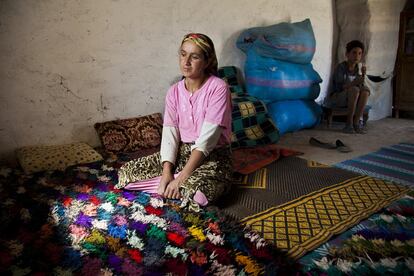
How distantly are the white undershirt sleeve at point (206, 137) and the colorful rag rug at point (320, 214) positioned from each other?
0.41m

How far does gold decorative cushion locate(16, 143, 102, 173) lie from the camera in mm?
2092

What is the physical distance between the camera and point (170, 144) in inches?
70.9

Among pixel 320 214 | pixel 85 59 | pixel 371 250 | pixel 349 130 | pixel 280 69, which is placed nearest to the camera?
pixel 371 250

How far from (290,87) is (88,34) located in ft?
6.18

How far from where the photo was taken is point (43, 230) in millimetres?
1394

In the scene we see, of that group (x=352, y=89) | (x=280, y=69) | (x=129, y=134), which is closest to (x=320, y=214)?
(x=129, y=134)

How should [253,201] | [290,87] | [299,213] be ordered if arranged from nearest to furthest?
[299,213]
[253,201]
[290,87]

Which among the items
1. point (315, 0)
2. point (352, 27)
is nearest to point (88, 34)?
point (315, 0)

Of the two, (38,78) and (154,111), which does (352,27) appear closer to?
(154,111)

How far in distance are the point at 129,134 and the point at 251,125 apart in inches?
39.9

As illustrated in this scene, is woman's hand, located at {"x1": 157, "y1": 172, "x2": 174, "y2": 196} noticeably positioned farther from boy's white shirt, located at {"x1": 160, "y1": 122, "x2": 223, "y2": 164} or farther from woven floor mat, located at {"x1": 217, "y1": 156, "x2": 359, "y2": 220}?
woven floor mat, located at {"x1": 217, "y1": 156, "x2": 359, "y2": 220}

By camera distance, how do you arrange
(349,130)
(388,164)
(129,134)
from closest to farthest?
(388,164) → (129,134) → (349,130)

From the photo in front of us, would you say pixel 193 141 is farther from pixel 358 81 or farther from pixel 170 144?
pixel 358 81

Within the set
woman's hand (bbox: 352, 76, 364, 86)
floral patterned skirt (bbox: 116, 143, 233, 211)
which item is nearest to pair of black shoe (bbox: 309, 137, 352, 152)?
woman's hand (bbox: 352, 76, 364, 86)
